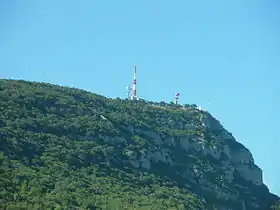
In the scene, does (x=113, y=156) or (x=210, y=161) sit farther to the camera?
(x=210, y=161)

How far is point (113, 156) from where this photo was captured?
144 m

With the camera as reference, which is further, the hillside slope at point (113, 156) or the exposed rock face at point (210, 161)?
the exposed rock face at point (210, 161)

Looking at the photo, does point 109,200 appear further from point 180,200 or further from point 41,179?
point 180,200

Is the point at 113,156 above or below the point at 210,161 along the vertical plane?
below

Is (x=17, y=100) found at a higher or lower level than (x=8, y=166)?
higher

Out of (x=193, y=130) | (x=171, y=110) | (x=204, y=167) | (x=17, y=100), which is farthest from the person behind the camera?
(x=171, y=110)

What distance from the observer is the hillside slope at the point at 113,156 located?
386 ft

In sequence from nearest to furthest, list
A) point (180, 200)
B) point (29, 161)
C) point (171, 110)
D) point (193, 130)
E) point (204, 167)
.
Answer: point (29, 161) → point (180, 200) → point (204, 167) → point (193, 130) → point (171, 110)

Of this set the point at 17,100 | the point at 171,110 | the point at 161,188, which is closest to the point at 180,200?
the point at 161,188

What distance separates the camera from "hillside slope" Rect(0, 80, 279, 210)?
118 meters

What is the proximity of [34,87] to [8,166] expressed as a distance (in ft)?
176

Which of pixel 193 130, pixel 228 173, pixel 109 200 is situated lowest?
pixel 109 200

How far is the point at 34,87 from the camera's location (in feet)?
546

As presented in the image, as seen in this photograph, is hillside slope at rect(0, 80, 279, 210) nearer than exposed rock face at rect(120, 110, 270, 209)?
Yes
